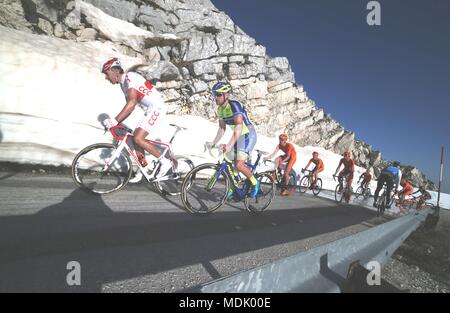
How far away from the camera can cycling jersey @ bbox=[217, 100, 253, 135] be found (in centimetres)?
438

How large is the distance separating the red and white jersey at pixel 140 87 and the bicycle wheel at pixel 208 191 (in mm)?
1596

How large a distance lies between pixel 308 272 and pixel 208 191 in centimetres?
300

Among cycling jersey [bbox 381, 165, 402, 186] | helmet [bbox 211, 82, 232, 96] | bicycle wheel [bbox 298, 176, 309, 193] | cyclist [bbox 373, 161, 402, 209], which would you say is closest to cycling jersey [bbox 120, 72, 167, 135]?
helmet [bbox 211, 82, 232, 96]

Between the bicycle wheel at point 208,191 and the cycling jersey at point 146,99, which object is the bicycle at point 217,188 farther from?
the cycling jersey at point 146,99

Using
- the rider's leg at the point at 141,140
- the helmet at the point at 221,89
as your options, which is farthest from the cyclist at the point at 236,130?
the rider's leg at the point at 141,140

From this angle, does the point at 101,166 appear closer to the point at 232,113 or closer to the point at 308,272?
the point at 232,113

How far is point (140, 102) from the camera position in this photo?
Answer: 443 centimetres

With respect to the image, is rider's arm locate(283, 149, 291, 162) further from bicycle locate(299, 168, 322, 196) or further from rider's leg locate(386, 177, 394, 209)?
rider's leg locate(386, 177, 394, 209)

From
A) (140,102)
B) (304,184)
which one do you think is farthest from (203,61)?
(140,102)

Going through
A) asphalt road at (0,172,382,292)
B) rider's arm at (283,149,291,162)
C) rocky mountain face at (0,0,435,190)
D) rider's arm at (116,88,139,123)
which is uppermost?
rocky mountain face at (0,0,435,190)

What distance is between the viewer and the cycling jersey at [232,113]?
4.38 metres

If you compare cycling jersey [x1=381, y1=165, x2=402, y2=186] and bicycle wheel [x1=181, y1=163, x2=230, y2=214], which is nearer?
bicycle wheel [x1=181, y1=163, x2=230, y2=214]

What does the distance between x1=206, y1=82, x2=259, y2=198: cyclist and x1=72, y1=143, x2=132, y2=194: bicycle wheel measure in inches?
77.7
